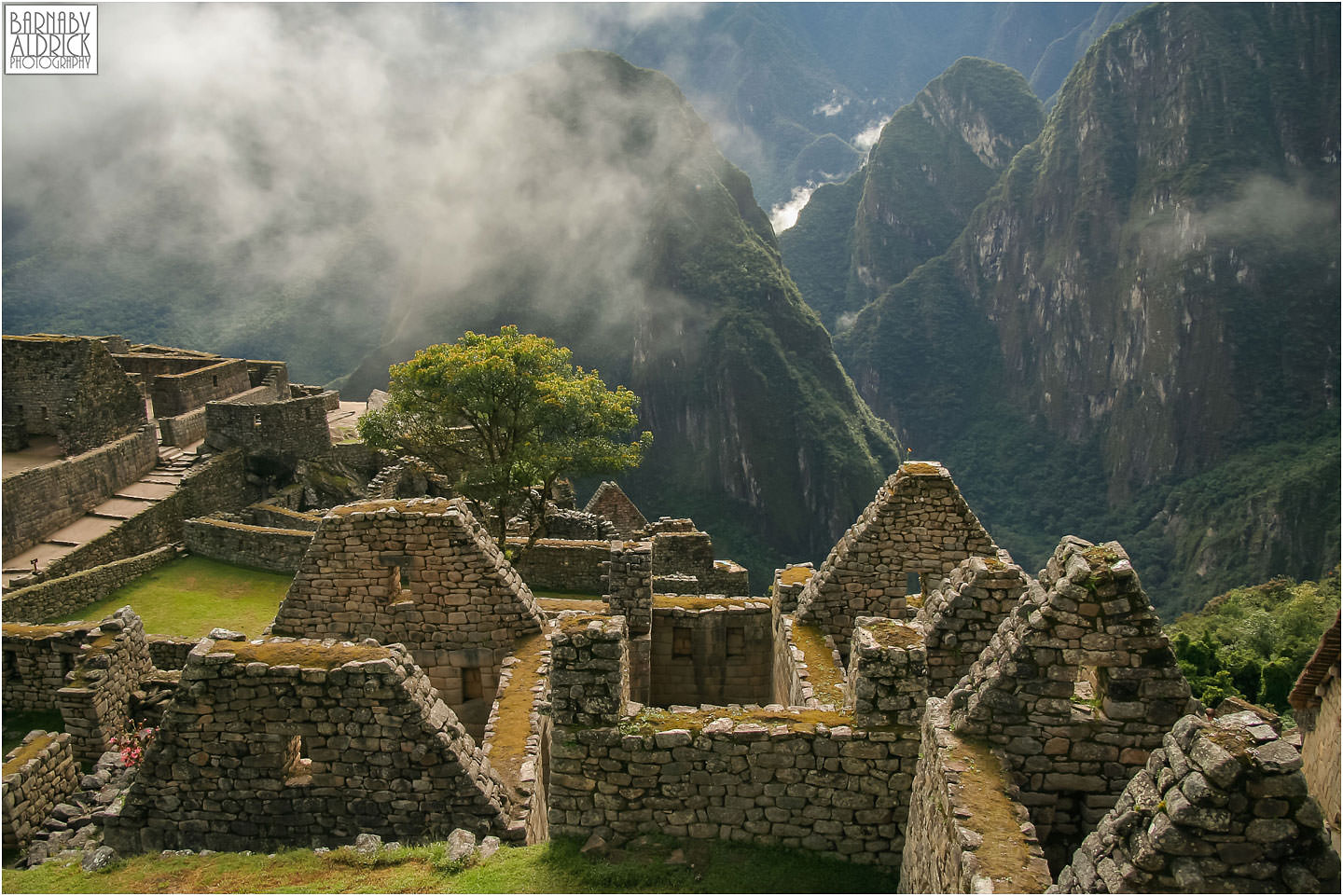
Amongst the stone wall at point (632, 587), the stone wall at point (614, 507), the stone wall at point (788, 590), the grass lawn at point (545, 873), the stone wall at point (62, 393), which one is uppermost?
the stone wall at point (62, 393)

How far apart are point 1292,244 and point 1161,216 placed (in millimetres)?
23675

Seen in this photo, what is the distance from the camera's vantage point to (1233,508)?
445 ft

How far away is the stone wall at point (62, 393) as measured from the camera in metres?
24.9

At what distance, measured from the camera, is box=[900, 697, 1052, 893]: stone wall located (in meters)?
4.19

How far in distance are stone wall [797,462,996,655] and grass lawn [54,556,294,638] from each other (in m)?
11.7

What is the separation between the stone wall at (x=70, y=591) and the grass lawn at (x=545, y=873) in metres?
13.6

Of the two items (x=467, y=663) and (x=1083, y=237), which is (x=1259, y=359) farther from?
(x=467, y=663)

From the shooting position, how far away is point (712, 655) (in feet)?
31.8

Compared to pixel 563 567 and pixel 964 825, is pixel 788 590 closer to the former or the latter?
pixel 964 825

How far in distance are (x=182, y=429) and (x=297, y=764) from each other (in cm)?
2568

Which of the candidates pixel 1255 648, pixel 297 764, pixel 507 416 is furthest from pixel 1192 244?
pixel 297 764

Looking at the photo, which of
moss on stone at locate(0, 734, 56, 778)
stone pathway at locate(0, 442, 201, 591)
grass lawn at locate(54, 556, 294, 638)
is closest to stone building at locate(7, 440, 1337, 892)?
moss on stone at locate(0, 734, 56, 778)

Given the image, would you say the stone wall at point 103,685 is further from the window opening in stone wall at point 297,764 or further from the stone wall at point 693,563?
the stone wall at point 693,563

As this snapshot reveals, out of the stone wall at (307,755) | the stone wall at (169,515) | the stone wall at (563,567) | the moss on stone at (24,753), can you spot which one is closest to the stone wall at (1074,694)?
the stone wall at (307,755)
